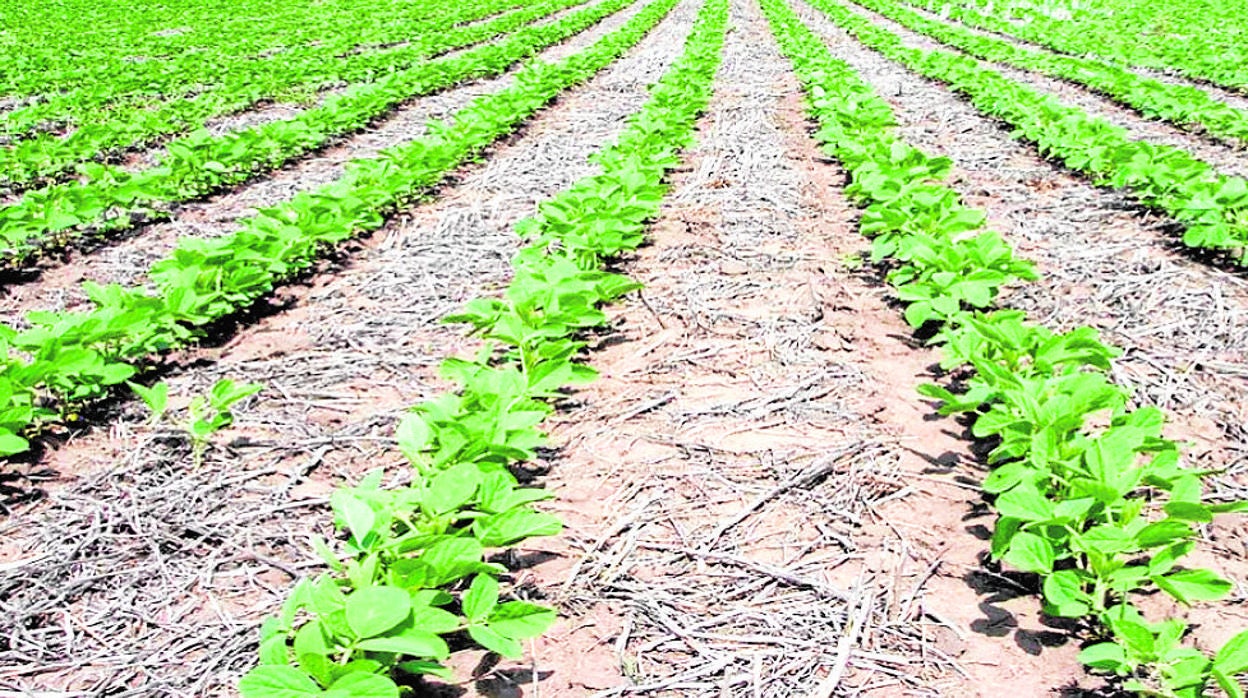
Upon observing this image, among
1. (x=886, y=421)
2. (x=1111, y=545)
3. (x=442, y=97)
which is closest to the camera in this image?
(x=1111, y=545)

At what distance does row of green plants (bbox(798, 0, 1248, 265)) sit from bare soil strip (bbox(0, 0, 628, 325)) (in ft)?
17.1

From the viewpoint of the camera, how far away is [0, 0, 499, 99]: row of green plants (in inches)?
501

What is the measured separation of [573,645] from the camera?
87.7 inches

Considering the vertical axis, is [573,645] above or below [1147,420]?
below

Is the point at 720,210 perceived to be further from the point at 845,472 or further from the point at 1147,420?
the point at 1147,420

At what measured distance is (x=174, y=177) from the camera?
254 inches

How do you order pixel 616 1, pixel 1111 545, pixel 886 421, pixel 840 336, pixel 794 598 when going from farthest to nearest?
pixel 616 1
pixel 840 336
pixel 886 421
pixel 794 598
pixel 1111 545

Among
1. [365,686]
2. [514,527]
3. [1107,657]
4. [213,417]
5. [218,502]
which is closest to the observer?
[365,686]

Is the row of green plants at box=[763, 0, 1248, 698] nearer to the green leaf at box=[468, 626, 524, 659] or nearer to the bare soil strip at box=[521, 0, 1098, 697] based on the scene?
the bare soil strip at box=[521, 0, 1098, 697]

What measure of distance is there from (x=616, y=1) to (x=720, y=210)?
26117 millimetres

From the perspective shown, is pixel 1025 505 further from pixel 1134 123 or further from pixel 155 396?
pixel 1134 123

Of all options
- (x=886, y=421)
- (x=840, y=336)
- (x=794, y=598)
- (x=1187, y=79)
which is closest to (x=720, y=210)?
(x=840, y=336)

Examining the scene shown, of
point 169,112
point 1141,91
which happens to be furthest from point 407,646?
point 1141,91

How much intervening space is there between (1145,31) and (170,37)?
21721 millimetres
